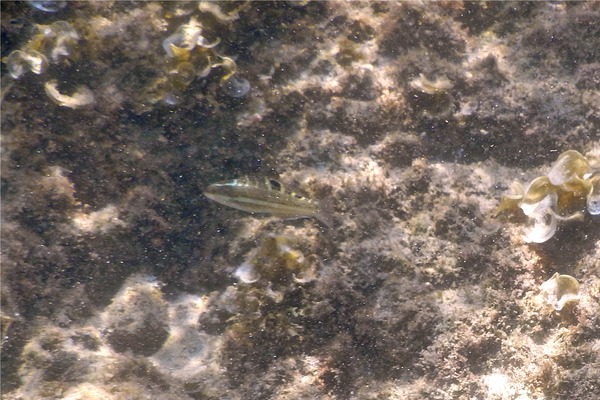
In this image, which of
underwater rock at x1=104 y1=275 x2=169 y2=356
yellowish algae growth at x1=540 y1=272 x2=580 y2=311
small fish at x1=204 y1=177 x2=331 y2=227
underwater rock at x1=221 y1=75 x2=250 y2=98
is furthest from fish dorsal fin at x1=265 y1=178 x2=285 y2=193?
yellowish algae growth at x1=540 y1=272 x2=580 y2=311

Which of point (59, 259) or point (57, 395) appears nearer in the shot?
point (57, 395)

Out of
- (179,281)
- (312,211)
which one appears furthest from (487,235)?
(179,281)

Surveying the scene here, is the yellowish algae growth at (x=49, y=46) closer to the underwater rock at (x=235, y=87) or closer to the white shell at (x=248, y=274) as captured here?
the underwater rock at (x=235, y=87)

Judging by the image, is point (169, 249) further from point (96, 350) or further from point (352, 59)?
point (352, 59)

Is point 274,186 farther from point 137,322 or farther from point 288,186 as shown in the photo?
point 137,322

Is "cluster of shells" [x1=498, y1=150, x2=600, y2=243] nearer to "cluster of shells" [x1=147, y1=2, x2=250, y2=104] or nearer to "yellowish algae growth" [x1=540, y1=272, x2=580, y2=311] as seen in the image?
"yellowish algae growth" [x1=540, y1=272, x2=580, y2=311]
